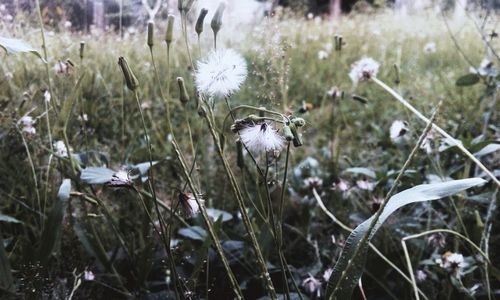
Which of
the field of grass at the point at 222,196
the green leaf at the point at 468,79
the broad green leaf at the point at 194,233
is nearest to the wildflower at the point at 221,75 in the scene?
the field of grass at the point at 222,196

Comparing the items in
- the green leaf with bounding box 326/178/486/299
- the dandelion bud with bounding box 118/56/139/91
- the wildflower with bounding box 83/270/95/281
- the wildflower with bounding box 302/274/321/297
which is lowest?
the wildflower with bounding box 302/274/321/297

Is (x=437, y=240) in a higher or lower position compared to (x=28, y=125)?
lower

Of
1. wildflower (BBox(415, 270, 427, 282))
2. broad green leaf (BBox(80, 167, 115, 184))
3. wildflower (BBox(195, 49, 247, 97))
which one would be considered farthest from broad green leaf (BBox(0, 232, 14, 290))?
wildflower (BBox(415, 270, 427, 282))

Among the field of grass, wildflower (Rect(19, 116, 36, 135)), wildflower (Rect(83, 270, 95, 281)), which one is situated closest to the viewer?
the field of grass

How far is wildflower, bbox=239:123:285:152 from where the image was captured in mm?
446

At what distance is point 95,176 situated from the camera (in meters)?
0.66

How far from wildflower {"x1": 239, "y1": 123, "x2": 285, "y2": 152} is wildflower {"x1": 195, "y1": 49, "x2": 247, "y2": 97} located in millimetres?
56

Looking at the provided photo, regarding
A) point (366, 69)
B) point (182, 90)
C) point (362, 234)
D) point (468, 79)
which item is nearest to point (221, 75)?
point (182, 90)

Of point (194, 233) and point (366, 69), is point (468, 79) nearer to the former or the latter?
point (366, 69)

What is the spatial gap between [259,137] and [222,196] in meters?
0.64

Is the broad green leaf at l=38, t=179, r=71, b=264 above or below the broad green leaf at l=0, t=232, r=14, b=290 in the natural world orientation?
above

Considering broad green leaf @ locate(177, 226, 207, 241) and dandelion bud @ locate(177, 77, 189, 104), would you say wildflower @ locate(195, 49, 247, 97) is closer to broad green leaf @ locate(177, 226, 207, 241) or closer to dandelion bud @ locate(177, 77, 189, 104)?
dandelion bud @ locate(177, 77, 189, 104)

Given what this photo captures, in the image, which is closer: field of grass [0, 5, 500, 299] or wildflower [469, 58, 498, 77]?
field of grass [0, 5, 500, 299]

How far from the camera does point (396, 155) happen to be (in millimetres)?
1257
